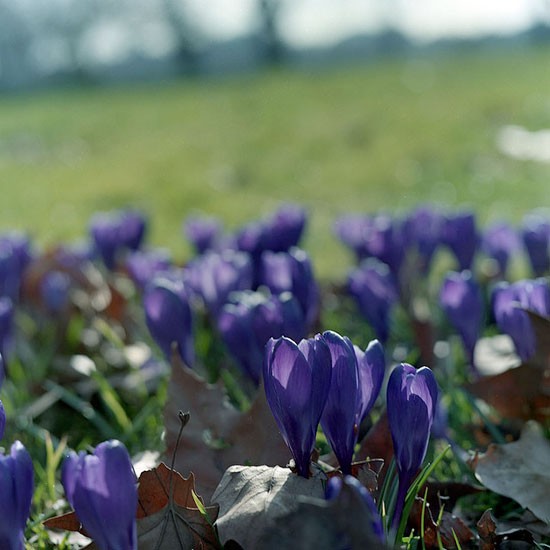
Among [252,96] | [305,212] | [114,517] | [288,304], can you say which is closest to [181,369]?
[288,304]

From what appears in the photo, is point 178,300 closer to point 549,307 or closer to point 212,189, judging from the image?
point 549,307

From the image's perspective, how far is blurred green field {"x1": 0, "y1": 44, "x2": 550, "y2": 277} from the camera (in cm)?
595

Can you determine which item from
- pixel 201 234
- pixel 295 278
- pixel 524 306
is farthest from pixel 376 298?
pixel 201 234

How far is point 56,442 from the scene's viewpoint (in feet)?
6.28

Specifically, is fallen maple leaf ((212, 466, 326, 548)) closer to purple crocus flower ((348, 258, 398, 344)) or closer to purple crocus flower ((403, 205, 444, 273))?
purple crocus flower ((348, 258, 398, 344))

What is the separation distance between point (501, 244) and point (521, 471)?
123 centimetres

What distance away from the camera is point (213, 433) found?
1.49 m

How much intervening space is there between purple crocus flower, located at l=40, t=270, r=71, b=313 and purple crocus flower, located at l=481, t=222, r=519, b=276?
3.86 feet

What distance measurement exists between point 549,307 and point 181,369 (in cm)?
67

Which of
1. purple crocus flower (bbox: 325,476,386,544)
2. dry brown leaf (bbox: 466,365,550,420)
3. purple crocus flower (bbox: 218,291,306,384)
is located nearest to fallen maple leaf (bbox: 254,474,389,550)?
purple crocus flower (bbox: 325,476,386,544)

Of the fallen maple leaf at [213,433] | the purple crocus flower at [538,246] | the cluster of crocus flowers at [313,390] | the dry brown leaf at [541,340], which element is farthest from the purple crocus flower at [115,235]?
the cluster of crocus flowers at [313,390]

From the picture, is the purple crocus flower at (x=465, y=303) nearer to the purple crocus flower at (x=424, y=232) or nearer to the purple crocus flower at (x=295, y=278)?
the purple crocus flower at (x=295, y=278)

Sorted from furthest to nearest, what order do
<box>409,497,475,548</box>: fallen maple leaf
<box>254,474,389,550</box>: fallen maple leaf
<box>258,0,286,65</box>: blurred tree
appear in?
<box>258,0,286,65</box>: blurred tree, <box>409,497,475,548</box>: fallen maple leaf, <box>254,474,389,550</box>: fallen maple leaf

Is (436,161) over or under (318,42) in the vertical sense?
over
